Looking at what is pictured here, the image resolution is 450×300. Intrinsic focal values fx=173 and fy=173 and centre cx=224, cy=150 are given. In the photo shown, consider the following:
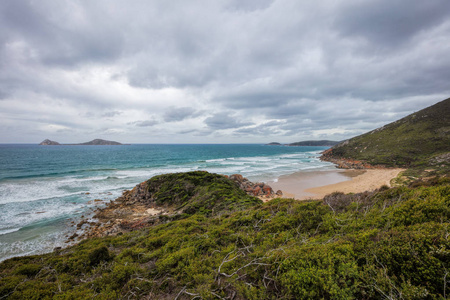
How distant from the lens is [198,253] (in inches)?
227

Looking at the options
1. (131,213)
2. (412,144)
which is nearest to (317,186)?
(131,213)

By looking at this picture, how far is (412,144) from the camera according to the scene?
40031 millimetres

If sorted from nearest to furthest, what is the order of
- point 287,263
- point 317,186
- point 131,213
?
point 287,263, point 131,213, point 317,186

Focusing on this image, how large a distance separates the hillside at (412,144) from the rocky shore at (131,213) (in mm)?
33461

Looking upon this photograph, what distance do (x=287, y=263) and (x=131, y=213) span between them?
54.9ft

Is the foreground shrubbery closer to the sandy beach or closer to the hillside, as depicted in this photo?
the sandy beach

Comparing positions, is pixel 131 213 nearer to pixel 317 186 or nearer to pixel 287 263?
pixel 287 263

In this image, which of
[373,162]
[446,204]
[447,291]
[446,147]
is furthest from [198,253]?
[446,147]

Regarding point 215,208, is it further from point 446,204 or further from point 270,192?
Answer: point 446,204

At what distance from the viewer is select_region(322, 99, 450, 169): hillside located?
34316 mm

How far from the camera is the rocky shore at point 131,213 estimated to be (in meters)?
12.7

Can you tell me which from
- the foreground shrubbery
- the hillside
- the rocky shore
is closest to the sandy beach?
the rocky shore

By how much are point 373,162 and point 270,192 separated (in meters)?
33.9

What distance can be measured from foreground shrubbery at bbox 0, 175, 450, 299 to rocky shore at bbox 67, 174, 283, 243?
5.40 meters
